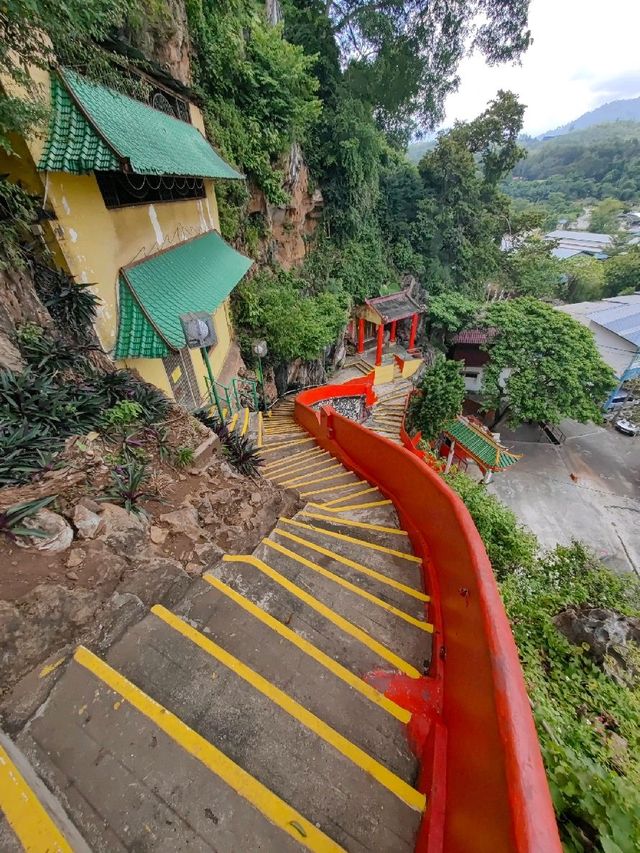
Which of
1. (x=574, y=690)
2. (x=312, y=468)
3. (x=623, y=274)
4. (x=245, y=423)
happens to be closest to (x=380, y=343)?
(x=245, y=423)

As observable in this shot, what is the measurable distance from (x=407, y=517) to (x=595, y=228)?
7601 centimetres

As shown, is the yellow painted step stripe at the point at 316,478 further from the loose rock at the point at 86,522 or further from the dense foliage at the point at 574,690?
the loose rock at the point at 86,522

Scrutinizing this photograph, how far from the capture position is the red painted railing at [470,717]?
1452 mm

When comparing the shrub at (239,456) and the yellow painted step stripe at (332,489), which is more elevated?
the shrub at (239,456)

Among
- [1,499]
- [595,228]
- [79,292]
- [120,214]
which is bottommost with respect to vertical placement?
[595,228]

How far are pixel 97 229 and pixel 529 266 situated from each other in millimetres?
23344

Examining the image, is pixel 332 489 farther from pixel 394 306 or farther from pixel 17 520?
pixel 394 306

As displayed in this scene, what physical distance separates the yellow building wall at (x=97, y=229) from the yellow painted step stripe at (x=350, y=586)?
13.1 ft

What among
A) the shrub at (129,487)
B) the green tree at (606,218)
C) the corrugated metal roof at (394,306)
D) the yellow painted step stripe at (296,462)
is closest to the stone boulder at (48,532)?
the shrub at (129,487)

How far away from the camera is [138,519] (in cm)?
309

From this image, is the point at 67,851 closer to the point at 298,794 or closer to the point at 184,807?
the point at 184,807

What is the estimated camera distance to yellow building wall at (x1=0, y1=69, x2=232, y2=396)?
4137mm

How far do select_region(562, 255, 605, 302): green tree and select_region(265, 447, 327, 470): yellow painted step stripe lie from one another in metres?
33.2

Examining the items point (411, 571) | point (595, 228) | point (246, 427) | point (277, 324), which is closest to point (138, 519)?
point (411, 571)
